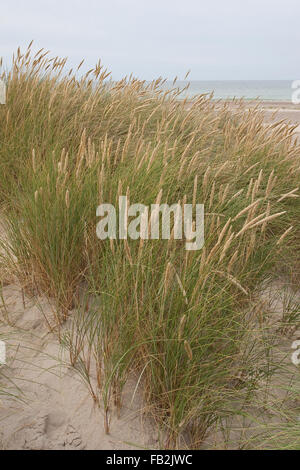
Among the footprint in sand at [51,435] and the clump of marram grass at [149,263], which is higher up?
the clump of marram grass at [149,263]

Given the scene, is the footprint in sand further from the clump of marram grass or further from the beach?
the clump of marram grass

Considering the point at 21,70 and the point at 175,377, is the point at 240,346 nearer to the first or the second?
the point at 175,377

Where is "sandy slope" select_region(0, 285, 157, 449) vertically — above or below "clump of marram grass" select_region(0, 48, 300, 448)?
below

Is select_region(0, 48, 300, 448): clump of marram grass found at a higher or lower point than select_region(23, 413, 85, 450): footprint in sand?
higher

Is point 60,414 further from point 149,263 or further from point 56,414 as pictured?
point 149,263

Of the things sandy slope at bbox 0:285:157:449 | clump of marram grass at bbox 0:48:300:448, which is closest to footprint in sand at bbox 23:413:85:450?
sandy slope at bbox 0:285:157:449

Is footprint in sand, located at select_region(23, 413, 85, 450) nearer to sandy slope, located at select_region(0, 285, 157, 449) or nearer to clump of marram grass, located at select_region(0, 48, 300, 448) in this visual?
sandy slope, located at select_region(0, 285, 157, 449)

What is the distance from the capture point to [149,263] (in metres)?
1.61

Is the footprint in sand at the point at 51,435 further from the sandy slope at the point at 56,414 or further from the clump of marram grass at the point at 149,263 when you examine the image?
the clump of marram grass at the point at 149,263

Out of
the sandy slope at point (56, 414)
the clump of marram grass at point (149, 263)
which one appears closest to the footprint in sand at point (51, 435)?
the sandy slope at point (56, 414)

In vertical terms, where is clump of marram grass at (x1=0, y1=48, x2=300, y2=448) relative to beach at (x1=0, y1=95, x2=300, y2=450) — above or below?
above

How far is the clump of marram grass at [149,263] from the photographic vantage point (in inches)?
58.9

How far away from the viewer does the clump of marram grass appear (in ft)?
4.91
